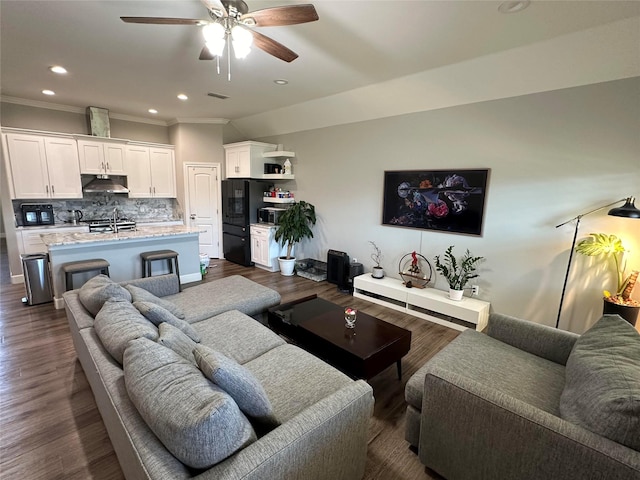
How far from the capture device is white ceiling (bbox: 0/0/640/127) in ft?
7.21

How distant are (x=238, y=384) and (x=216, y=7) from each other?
7.10 feet

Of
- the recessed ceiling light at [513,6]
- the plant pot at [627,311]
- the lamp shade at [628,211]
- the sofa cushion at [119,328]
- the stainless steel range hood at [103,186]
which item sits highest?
the recessed ceiling light at [513,6]

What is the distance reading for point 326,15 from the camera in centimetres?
228

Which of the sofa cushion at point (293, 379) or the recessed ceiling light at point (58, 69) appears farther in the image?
the recessed ceiling light at point (58, 69)

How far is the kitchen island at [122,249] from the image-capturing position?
3.57m

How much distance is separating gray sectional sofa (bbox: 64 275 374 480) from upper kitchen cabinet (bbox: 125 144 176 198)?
435 cm

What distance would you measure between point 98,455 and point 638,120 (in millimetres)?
4858

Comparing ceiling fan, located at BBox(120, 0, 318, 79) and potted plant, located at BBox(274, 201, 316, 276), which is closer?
ceiling fan, located at BBox(120, 0, 318, 79)

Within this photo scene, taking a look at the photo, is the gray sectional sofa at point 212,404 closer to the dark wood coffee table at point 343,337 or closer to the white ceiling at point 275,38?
the dark wood coffee table at point 343,337

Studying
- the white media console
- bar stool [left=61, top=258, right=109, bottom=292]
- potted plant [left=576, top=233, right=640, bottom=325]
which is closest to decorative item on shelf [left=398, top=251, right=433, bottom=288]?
the white media console

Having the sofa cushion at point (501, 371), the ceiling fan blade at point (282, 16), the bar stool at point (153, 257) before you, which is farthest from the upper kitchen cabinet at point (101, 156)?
the sofa cushion at point (501, 371)

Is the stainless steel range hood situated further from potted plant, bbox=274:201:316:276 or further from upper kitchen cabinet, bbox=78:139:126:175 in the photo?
potted plant, bbox=274:201:316:276

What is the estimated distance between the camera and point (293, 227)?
5273 millimetres

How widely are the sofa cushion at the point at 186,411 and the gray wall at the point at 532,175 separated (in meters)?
3.43
